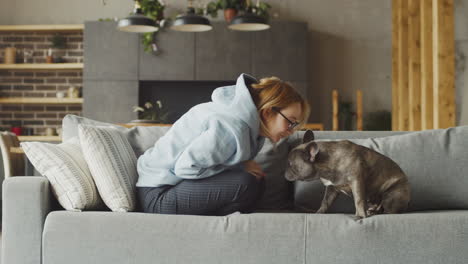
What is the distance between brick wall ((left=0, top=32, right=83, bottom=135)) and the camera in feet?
25.8

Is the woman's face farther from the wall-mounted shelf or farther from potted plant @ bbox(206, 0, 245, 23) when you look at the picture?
the wall-mounted shelf

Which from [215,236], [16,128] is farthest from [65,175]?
[16,128]

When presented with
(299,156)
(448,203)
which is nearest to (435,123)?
(448,203)

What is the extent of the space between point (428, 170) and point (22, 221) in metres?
1.65

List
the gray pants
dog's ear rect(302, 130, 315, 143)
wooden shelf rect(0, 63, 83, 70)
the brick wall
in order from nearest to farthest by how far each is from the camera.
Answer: the gray pants
dog's ear rect(302, 130, 315, 143)
wooden shelf rect(0, 63, 83, 70)
the brick wall

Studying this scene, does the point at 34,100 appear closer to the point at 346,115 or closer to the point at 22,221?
the point at 346,115

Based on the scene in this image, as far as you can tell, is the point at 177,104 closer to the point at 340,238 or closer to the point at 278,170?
the point at 278,170

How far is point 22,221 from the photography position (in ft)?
6.23

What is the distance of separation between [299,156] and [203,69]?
17.8 ft

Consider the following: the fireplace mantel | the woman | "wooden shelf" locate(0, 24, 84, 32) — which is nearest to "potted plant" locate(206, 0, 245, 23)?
the fireplace mantel

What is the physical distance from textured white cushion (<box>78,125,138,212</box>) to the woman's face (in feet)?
1.96

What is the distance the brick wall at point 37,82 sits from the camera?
7867 millimetres

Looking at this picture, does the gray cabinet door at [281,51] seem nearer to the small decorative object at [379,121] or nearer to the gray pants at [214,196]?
the small decorative object at [379,121]

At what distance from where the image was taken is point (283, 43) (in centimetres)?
729
